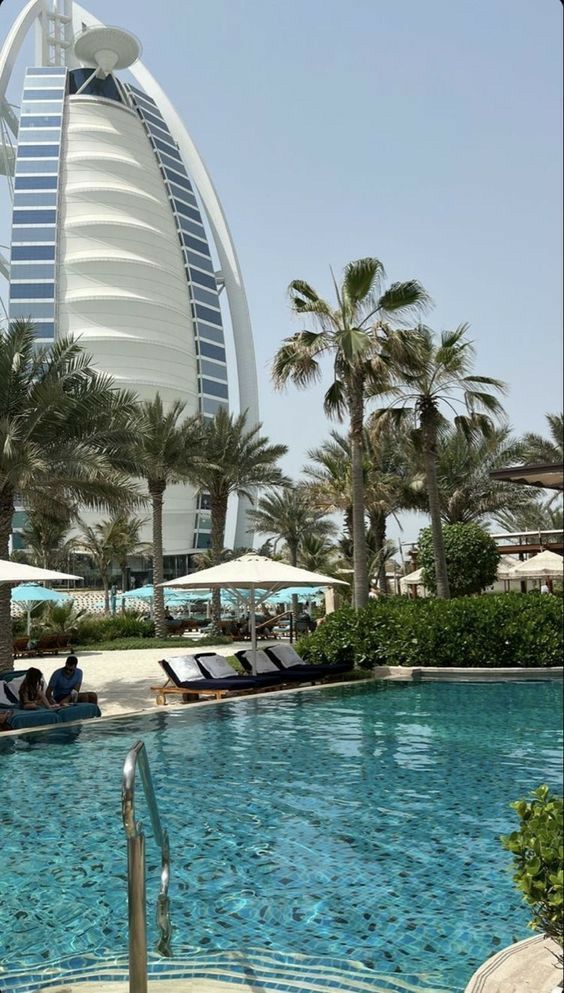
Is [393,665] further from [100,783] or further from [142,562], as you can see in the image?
[142,562]

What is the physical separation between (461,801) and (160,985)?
14.2 feet

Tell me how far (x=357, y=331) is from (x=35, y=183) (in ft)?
224

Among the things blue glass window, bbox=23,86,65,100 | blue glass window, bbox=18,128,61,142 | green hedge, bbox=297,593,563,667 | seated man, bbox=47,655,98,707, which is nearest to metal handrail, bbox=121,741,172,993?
seated man, bbox=47,655,98,707

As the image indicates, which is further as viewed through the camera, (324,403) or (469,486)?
(469,486)

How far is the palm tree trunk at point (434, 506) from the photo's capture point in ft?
66.0

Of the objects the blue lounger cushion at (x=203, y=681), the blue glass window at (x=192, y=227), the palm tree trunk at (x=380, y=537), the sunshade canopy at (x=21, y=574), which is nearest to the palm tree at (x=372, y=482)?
the palm tree trunk at (x=380, y=537)

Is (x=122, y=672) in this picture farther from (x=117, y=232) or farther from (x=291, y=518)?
(x=117, y=232)

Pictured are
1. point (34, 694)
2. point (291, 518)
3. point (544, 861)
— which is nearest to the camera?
point (544, 861)

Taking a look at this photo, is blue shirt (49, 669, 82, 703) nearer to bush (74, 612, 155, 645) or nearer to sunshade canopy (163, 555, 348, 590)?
sunshade canopy (163, 555, 348, 590)

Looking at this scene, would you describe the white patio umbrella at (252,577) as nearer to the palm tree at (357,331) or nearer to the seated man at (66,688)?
the palm tree at (357,331)

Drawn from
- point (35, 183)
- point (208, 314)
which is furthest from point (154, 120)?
point (208, 314)

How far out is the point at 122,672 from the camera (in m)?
21.2

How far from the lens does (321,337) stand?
19312 mm

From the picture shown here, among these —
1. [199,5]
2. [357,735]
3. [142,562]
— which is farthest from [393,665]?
[142,562]
